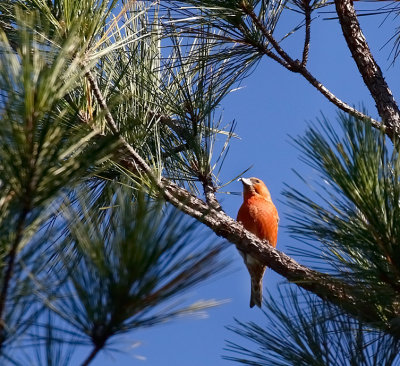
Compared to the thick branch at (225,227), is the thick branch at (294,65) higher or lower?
higher

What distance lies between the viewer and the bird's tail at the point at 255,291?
389 cm

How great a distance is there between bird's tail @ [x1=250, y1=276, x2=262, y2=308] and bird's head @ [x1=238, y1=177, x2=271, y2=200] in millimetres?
482

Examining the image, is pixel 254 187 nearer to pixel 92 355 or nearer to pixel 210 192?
pixel 210 192

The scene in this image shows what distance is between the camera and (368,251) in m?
1.46

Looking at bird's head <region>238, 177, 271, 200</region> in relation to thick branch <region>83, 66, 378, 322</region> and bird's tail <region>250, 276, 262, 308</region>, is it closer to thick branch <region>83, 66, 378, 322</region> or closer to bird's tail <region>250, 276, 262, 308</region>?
bird's tail <region>250, 276, 262, 308</region>

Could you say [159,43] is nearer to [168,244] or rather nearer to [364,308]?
[364,308]

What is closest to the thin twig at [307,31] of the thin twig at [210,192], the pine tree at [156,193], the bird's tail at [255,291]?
the pine tree at [156,193]

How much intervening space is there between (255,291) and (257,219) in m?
0.50

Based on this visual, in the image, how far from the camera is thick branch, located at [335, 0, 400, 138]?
7.10 ft

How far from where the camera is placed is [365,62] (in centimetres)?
225

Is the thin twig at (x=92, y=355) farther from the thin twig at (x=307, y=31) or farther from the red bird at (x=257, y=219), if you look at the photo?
the red bird at (x=257, y=219)

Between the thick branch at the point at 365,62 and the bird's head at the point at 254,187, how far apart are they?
1.79m

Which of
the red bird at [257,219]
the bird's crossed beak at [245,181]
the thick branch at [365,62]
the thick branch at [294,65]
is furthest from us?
the bird's crossed beak at [245,181]

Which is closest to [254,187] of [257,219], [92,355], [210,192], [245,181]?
[245,181]
